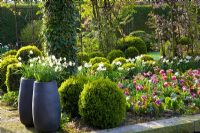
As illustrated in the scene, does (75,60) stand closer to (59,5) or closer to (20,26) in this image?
(59,5)

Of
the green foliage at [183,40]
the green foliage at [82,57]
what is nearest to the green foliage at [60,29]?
the green foliage at [82,57]

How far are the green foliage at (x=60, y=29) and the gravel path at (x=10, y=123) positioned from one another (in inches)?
48.0

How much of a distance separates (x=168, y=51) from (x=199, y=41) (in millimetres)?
1164

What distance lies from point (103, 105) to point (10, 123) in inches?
51.8

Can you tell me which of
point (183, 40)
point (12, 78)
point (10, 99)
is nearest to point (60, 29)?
point (12, 78)

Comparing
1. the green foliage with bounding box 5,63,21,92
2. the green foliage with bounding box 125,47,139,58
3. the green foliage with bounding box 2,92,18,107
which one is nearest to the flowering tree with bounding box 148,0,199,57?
the green foliage with bounding box 125,47,139,58

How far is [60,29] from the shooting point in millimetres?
6770

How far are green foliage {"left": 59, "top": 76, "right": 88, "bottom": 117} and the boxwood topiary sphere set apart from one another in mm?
346

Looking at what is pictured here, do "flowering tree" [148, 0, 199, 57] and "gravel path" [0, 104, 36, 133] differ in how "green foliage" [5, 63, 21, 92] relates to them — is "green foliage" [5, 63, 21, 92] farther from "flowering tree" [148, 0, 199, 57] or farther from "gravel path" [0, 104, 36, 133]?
"flowering tree" [148, 0, 199, 57]

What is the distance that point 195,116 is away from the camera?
215 inches

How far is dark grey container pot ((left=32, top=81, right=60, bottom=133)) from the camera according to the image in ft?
16.0

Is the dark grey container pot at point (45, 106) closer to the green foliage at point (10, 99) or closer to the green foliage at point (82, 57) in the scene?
the green foliage at point (10, 99)

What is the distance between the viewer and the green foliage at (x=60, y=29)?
671 centimetres

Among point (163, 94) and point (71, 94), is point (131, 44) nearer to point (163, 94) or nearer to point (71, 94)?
point (163, 94)
